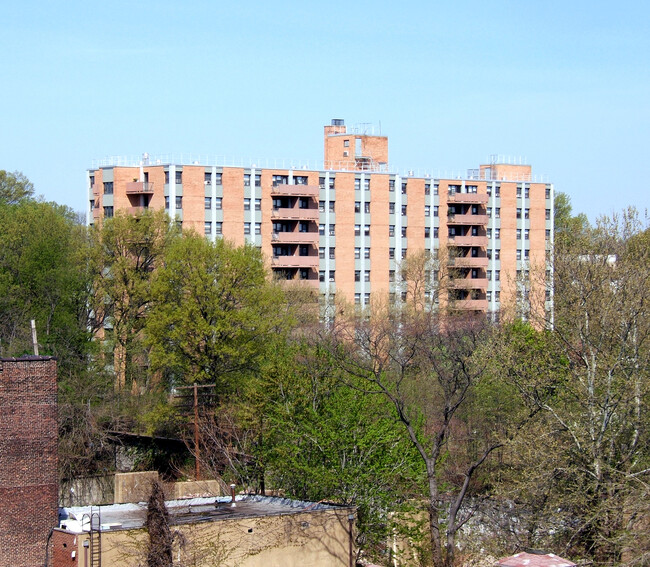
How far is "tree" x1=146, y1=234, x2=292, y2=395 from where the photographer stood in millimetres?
54500

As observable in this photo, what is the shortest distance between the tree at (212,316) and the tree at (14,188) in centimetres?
4787

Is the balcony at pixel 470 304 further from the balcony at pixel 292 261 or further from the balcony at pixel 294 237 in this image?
the balcony at pixel 294 237

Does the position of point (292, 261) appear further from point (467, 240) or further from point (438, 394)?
point (438, 394)

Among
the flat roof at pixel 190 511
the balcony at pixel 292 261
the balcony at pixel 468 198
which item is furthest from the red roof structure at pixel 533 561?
the balcony at pixel 468 198

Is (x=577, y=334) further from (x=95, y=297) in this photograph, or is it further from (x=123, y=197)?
(x=123, y=197)

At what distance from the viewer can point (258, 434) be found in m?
42.9

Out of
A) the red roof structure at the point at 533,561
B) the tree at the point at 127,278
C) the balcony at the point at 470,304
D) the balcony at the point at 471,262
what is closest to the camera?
the red roof structure at the point at 533,561

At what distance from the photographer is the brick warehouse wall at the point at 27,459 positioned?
88.3 ft

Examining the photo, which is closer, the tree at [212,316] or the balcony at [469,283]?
the tree at [212,316]

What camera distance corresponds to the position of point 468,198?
94250mm

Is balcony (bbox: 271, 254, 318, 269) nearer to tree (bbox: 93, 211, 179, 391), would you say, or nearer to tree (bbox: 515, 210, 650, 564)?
tree (bbox: 93, 211, 179, 391)

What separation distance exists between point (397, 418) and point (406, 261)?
175 feet

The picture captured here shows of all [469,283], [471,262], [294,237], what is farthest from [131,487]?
[471,262]

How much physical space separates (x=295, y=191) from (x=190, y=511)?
58988mm
